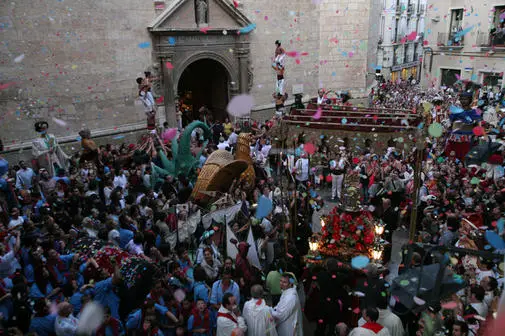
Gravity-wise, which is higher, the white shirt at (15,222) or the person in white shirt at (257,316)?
the white shirt at (15,222)

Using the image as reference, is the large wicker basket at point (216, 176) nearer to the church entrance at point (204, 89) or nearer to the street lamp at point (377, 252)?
the street lamp at point (377, 252)

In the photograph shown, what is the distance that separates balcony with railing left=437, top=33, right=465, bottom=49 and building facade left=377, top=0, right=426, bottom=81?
32.4 feet

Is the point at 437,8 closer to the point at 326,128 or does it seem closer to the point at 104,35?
the point at 104,35

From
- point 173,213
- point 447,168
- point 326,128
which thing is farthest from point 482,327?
point 447,168

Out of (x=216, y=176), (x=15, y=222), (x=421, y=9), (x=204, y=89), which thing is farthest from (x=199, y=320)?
(x=421, y=9)

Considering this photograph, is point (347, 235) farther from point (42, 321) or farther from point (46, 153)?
point (46, 153)

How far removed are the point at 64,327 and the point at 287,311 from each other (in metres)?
2.29

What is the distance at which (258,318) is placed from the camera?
4.25 meters

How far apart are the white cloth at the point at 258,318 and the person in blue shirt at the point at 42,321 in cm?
196

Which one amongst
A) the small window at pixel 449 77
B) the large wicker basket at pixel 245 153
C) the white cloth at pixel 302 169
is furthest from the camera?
the small window at pixel 449 77

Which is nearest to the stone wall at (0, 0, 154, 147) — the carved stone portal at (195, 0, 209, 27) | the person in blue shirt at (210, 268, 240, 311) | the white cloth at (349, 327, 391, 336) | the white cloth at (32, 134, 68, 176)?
the carved stone portal at (195, 0, 209, 27)

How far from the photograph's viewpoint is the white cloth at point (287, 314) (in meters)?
4.41

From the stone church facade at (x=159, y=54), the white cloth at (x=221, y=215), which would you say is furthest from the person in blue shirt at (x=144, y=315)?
the stone church facade at (x=159, y=54)

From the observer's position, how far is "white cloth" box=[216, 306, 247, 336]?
415cm
